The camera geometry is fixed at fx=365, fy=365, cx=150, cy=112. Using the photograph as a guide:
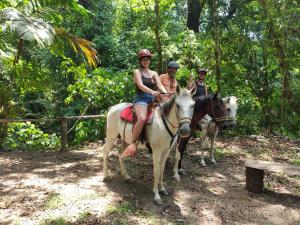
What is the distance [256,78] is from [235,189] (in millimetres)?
6411

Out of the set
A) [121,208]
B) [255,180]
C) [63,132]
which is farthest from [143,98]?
[63,132]

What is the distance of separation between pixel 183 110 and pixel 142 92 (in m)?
1.02

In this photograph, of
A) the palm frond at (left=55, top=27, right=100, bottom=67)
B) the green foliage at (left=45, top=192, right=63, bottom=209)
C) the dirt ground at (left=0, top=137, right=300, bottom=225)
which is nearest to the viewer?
the dirt ground at (left=0, top=137, right=300, bottom=225)

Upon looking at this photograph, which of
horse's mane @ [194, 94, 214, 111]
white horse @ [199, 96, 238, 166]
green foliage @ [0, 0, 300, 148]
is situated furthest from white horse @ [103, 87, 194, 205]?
green foliage @ [0, 0, 300, 148]

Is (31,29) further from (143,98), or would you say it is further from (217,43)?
(217,43)

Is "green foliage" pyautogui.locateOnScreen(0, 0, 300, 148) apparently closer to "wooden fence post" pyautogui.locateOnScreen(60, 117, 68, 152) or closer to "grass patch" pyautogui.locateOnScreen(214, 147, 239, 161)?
"wooden fence post" pyautogui.locateOnScreen(60, 117, 68, 152)

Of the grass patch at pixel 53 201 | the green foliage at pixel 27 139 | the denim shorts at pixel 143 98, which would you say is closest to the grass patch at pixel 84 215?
the grass patch at pixel 53 201

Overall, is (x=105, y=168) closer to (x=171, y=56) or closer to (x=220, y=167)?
(x=220, y=167)

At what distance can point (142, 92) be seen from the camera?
19.1 feet

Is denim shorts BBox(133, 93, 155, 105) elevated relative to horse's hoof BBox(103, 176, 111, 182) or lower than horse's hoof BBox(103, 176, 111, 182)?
elevated

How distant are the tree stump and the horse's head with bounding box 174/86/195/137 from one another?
6.53 feet

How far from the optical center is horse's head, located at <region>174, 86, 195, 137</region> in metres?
4.90

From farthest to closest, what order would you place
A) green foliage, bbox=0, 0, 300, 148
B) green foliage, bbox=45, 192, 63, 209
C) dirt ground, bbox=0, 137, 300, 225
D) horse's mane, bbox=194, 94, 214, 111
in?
1. green foliage, bbox=0, 0, 300, 148
2. horse's mane, bbox=194, 94, 214, 111
3. green foliage, bbox=45, 192, 63, 209
4. dirt ground, bbox=0, 137, 300, 225

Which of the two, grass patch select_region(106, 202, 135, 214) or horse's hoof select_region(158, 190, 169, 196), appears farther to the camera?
horse's hoof select_region(158, 190, 169, 196)
